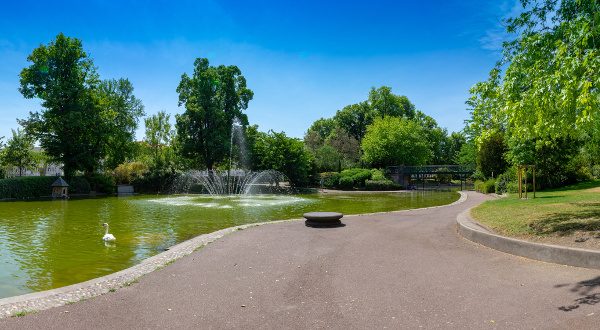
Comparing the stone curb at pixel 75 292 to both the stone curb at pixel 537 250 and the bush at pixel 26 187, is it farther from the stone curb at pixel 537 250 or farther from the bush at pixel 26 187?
the bush at pixel 26 187

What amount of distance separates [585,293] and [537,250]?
245 cm

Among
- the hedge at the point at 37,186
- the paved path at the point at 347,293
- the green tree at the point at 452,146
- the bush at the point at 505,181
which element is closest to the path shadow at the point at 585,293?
the paved path at the point at 347,293

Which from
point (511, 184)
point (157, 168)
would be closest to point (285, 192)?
point (157, 168)

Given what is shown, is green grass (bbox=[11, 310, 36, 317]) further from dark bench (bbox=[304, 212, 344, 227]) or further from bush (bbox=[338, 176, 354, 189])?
bush (bbox=[338, 176, 354, 189])

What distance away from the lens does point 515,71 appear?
10.5m

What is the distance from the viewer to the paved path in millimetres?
5555

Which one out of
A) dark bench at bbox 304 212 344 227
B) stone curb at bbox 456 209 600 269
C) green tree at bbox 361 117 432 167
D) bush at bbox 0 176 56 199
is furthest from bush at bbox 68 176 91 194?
stone curb at bbox 456 209 600 269

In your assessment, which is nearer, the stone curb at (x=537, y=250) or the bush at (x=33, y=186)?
the stone curb at (x=537, y=250)

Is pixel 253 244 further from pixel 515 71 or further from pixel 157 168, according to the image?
pixel 157 168

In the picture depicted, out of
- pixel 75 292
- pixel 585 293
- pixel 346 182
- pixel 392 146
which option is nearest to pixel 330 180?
pixel 346 182

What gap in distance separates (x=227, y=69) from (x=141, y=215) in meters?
33.7

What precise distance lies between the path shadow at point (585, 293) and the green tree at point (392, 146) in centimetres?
5599

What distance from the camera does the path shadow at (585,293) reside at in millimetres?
5835

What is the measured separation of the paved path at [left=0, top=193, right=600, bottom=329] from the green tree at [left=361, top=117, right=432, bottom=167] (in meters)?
52.8
